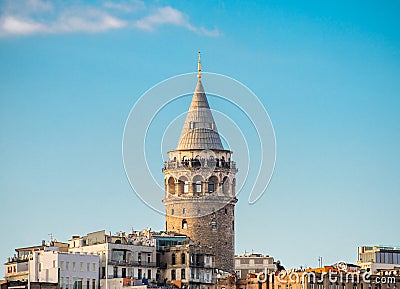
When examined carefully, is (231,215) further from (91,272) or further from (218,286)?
(91,272)

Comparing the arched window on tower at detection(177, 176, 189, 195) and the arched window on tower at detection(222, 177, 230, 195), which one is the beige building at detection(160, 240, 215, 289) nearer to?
the arched window on tower at detection(177, 176, 189, 195)

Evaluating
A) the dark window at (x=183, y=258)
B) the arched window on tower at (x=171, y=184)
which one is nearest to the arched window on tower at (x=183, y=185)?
the arched window on tower at (x=171, y=184)

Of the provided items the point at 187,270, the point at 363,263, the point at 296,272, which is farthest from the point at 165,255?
the point at 363,263

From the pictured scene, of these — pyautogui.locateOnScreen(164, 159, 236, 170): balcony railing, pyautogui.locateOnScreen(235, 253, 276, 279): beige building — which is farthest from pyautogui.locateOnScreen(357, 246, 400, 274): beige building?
pyautogui.locateOnScreen(164, 159, 236, 170): balcony railing

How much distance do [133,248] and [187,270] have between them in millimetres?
6031

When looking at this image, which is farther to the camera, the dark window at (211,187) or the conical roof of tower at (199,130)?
the conical roof of tower at (199,130)

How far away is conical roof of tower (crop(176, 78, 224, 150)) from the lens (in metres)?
159

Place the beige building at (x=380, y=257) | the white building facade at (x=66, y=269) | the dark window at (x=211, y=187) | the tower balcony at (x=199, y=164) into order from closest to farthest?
the white building facade at (x=66, y=269), the tower balcony at (x=199, y=164), the dark window at (x=211, y=187), the beige building at (x=380, y=257)

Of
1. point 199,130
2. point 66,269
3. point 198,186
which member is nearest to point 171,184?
point 198,186

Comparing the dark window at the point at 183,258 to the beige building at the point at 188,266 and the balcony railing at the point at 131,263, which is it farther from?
the balcony railing at the point at 131,263

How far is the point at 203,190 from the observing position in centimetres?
15775

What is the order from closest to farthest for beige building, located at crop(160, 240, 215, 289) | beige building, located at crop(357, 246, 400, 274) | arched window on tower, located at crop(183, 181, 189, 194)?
beige building, located at crop(160, 240, 215, 289) < arched window on tower, located at crop(183, 181, 189, 194) < beige building, located at crop(357, 246, 400, 274)

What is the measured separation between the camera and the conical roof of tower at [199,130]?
521 ft

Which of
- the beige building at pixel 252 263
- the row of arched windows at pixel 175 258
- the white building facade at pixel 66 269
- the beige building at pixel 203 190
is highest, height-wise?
the beige building at pixel 203 190
